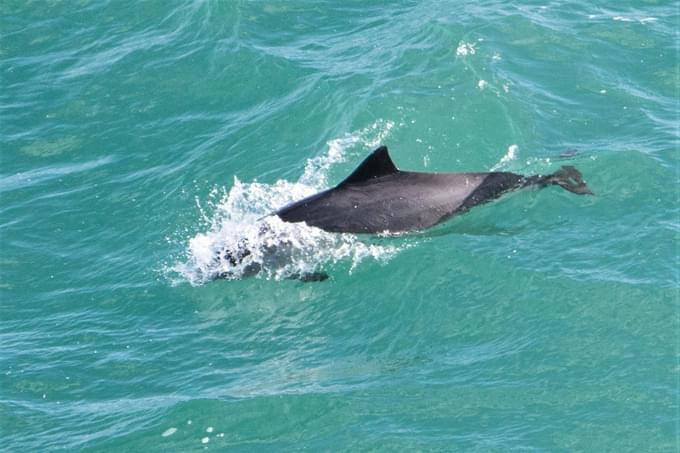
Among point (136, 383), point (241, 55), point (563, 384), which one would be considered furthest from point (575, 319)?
point (241, 55)

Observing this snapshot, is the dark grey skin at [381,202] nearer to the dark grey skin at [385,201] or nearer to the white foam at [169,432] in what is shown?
the dark grey skin at [385,201]

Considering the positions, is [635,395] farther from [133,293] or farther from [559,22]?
[559,22]

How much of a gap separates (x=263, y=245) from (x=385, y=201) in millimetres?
1833

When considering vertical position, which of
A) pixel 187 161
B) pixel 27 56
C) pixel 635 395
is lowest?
pixel 635 395

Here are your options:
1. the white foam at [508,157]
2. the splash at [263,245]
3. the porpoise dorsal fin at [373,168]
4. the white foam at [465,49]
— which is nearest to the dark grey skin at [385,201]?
the porpoise dorsal fin at [373,168]

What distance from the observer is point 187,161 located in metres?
18.2

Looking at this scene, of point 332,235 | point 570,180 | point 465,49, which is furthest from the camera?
point 465,49

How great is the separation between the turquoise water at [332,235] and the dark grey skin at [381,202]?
0.72ft

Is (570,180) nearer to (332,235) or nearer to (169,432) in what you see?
(332,235)

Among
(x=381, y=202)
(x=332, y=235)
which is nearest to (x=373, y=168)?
(x=381, y=202)

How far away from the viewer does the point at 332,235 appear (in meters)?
14.5

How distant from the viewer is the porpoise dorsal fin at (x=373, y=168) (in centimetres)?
1434

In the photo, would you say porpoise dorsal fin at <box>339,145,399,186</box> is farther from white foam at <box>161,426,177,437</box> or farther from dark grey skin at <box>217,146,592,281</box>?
white foam at <box>161,426,177,437</box>

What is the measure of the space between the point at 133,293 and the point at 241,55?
7.24 m
